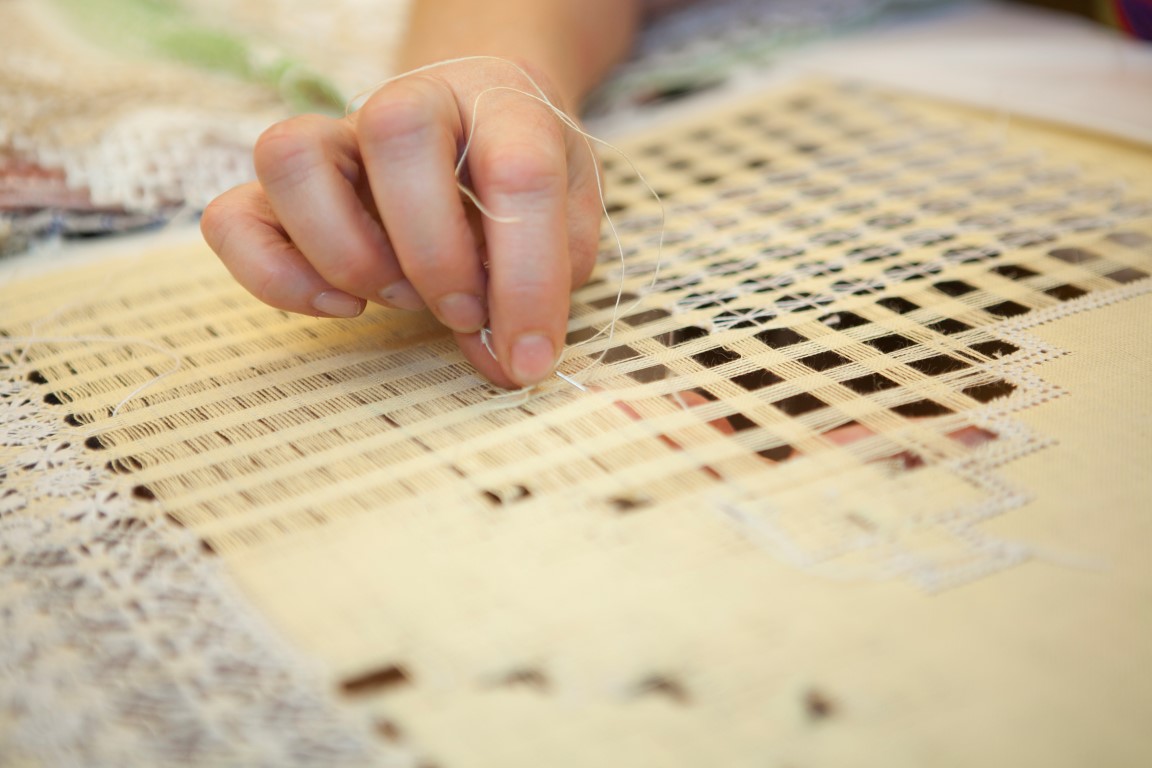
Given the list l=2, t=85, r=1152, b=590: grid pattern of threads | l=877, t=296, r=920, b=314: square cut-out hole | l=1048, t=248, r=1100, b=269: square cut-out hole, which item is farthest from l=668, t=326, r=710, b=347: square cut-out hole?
l=1048, t=248, r=1100, b=269: square cut-out hole

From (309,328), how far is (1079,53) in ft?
2.48

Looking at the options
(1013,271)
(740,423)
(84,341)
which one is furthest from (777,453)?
(84,341)

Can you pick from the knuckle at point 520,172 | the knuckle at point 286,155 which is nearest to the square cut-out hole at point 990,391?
the knuckle at point 520,172

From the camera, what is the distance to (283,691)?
33 cm

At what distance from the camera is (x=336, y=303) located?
51cm

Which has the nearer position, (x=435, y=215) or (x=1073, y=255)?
(x=435, y=215)

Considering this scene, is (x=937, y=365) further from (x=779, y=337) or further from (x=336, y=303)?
(x=336, y=303)

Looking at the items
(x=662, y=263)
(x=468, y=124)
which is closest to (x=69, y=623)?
(x=468, y=124)

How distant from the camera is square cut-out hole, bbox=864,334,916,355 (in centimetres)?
51

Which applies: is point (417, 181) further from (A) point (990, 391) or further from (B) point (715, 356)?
(A) point (990, 391)

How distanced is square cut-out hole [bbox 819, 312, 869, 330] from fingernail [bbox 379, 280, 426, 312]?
8.6 inches

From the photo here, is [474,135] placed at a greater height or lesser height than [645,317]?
greater

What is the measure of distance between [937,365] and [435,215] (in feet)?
0.84

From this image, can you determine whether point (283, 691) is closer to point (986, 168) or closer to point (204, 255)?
point (204, 255)
